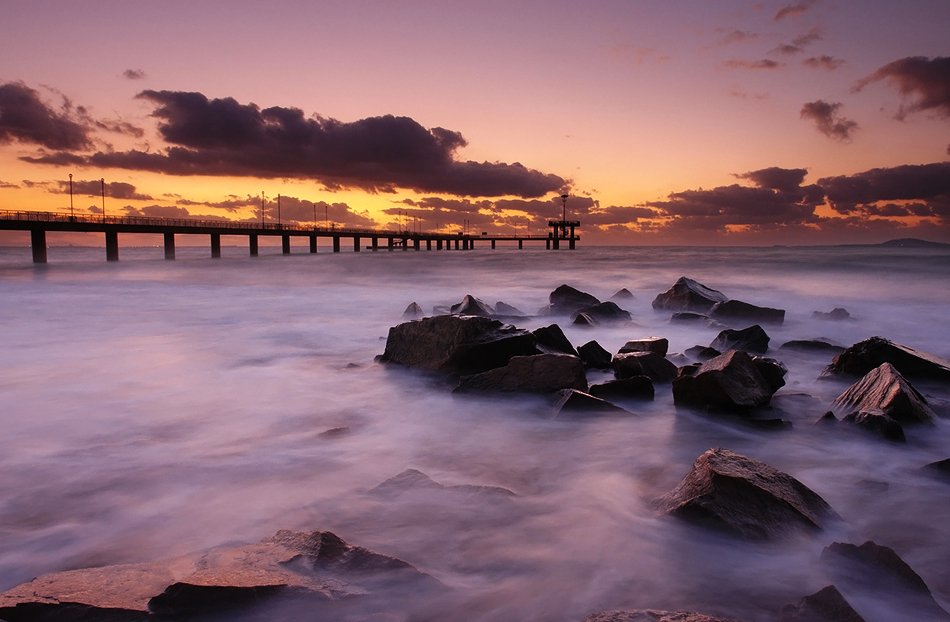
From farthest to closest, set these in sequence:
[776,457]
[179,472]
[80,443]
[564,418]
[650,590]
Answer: [564,418], [80,443], [776,457], [179,472], [650,590]

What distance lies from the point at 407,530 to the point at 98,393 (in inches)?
187

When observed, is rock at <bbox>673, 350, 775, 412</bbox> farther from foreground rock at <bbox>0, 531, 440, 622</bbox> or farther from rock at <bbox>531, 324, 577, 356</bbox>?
foreground rock at <bbox>0, 531, 440, 622</bbox>

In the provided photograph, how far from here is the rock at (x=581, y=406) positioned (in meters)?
4.98

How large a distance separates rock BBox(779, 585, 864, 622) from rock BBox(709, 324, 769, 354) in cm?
602

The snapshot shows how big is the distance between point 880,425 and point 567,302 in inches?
328

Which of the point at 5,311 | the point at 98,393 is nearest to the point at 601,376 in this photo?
the point at 98,393

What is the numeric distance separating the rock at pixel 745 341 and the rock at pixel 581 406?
11.7 ft

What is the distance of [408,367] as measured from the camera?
6.89 meters

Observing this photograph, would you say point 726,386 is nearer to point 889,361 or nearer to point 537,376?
point 537,376

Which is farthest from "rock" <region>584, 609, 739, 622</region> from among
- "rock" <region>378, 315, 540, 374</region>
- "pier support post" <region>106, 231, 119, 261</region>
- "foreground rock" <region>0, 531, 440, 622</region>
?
"pier support post" <region>106, 231, 119, 261</region>

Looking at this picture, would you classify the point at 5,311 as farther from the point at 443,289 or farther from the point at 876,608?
the point at 876,608

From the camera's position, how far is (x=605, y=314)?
37.2 feet

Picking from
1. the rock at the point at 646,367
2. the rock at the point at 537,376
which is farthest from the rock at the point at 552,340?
the rock at the point at 537,376

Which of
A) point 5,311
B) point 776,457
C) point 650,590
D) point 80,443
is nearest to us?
point 650,590
